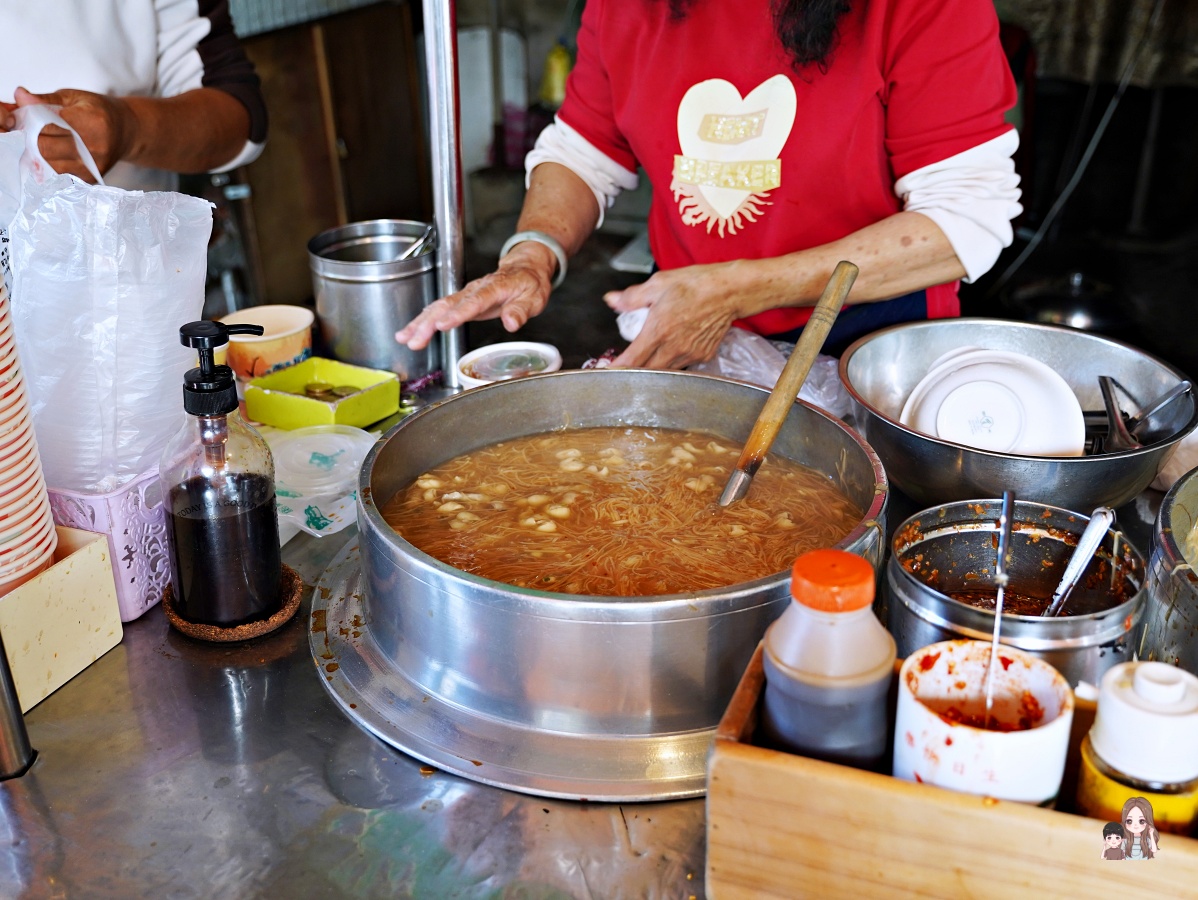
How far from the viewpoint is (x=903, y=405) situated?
6.50ft

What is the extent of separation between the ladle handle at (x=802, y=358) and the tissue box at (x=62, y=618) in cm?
104

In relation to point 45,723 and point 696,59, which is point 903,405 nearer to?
point 696,59

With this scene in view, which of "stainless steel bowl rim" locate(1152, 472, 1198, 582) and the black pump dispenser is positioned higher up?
the black pump dispenser

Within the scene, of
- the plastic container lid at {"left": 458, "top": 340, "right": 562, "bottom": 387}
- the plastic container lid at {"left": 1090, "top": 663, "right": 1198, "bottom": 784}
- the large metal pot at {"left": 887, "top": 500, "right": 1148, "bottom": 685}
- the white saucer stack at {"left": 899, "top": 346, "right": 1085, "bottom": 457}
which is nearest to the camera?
the plastic container lid at {"left": 1090, "top": 663, "right": 1198, "bottom": 784}

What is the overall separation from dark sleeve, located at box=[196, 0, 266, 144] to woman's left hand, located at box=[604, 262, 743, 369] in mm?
1701

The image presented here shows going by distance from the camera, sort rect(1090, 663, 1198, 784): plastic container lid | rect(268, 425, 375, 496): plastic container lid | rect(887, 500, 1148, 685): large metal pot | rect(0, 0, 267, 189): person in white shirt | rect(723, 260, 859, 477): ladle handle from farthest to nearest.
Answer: rect(0, 0, 267, 189): person in white shirt
rect(268, 425, 375, 496): plastic container lid
rect(723, 260, 859, 477): ladle handle
rect(887, 500, 1148, 685): large metal pot
rect(1090, 663, 1198, 784): plastic container lid

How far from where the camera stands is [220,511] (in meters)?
1.49

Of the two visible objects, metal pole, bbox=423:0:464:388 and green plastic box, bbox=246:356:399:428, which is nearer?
metal pole, bbox=423:0:464:388

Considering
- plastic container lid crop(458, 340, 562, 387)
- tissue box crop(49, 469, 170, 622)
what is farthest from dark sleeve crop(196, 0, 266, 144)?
tissue box crop(49, 469, 170, 622)

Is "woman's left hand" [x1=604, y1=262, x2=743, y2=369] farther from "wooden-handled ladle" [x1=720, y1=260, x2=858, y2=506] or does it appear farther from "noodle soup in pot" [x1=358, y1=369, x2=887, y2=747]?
"wooden-handled ladle" [x1=720, y1=260, x2=858, y2=506]

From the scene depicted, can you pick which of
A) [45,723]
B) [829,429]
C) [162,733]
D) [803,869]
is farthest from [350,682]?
[829,429]

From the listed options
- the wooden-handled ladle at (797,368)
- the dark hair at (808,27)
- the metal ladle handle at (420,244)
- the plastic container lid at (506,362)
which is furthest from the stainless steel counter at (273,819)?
the dark hair at (808,27)

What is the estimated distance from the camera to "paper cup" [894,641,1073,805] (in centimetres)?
85

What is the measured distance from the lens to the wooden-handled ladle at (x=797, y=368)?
161 centimetres
